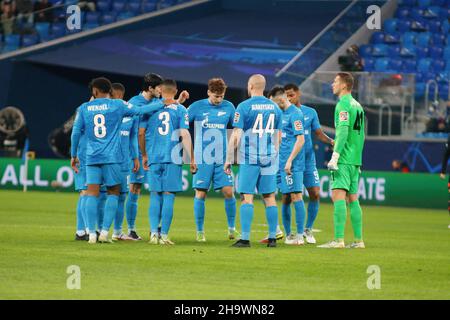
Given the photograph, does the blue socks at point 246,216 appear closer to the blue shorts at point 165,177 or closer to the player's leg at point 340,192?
the blue shorts at point 165,177

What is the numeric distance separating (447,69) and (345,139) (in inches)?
768

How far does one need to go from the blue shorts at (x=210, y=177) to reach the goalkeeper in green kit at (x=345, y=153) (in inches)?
72.4

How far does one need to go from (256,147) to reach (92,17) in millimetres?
24199

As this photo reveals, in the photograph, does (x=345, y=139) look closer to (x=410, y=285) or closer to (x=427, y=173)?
(x=410, y=285)

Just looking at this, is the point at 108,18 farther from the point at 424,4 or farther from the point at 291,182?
the point at 291,182

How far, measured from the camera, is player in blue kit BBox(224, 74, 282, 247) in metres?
15.5

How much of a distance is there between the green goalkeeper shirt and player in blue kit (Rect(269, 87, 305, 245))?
82 centimetres

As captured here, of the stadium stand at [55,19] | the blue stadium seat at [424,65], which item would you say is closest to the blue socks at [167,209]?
the blue stadium seat at [424,65]

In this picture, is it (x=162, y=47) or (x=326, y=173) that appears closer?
(x=326, y=173)

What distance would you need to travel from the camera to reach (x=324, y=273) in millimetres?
12789

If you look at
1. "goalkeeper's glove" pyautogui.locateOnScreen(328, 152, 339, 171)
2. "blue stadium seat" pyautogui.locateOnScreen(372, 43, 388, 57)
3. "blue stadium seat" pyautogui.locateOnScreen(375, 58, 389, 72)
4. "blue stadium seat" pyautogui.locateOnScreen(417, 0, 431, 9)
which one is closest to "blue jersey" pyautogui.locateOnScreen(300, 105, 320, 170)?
"goalkeeper's glove" pyautogui.locateOnScreen(328, 152, 339, 171)

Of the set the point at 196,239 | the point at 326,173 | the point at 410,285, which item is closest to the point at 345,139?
the point at 196,239

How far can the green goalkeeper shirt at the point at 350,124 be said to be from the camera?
51.6ft

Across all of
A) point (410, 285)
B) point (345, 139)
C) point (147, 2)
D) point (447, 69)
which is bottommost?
point (410, 285)
